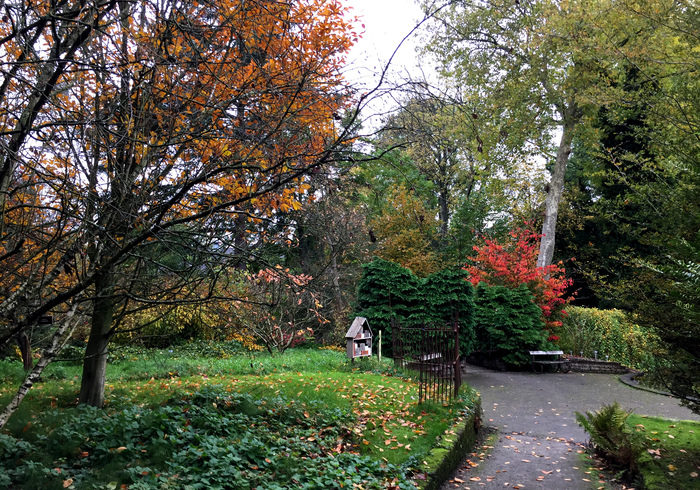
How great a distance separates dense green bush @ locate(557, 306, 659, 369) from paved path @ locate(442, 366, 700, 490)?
2.33 m

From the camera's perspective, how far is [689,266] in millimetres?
4914

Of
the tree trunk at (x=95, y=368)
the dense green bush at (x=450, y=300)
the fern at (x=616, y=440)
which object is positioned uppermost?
the dense green bush at (x=450, y=300)

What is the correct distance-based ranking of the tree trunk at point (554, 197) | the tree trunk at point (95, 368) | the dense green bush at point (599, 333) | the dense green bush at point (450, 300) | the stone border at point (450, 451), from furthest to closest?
the tree trunk at point (554, 197)
the dense green bush at point (599, 333)
the dense green bush at point (450, 300)
the tree trunk at point (95, 368)
the stone border at point (450, 451)

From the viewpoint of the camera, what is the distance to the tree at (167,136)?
11.4 ft

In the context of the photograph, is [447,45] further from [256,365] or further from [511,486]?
[511,486]

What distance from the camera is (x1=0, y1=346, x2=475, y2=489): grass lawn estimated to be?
12.9 feet

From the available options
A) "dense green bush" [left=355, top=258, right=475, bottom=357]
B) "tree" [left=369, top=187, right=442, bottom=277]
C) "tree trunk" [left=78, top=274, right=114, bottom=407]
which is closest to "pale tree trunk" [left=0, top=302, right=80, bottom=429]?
"tree trunk" [left=78, top=274, right=114, bottom=407]

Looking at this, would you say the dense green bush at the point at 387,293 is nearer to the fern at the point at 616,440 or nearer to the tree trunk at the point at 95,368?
the fern at the point at 616,440

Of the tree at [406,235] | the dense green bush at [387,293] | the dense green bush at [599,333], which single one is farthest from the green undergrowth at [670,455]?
the tree at [406,235]

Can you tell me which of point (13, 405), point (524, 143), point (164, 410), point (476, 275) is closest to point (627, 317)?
point (164, 410)

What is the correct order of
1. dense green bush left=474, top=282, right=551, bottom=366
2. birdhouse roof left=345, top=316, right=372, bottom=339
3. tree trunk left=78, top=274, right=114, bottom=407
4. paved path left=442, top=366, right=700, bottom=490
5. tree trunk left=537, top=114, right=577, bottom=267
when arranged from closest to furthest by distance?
tree trunk left=78, top=274, right=114, bottom=407 < paved path left=442, top=366, right=700, bottom=490 < birdhouse roof left=345, top=316, right=372, bottom=339 < dense green bush left=474, top=282, right=551, bottom=366 < tree trunk left=537, top=114, right=577, bottom=267

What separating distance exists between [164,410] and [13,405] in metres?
1.97

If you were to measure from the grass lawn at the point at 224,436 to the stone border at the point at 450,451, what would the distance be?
0.15 m

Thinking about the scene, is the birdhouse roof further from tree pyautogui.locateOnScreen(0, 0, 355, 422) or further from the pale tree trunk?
the pale tree trunk
